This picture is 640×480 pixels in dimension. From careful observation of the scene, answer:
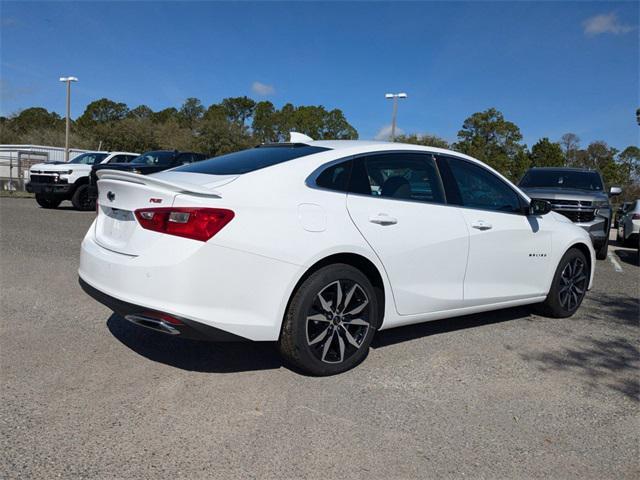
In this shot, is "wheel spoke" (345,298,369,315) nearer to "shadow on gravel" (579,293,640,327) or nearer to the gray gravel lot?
the gray gravel lot

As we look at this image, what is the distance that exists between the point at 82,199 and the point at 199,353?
520 inches

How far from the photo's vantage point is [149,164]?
15.2 meters

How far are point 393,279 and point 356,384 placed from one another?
2.59 ft

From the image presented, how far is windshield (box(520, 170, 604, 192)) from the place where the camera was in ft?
34.3

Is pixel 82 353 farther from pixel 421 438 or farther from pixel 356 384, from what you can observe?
pixel 421 438

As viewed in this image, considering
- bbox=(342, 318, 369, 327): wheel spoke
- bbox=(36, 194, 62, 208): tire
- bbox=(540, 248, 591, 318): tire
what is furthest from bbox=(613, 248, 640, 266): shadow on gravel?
bbox=(36, 194, 62, 208): tire

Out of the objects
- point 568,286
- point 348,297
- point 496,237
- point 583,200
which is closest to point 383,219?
point 348,297

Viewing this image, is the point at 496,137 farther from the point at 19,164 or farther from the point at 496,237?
the point at 496,237

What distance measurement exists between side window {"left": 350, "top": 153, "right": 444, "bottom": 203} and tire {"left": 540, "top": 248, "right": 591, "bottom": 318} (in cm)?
183

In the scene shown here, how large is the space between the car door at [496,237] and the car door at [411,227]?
0.46 ft

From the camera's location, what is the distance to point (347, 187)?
12.1ft

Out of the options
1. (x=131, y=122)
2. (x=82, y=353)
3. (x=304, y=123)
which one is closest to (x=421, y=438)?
(x=82, y=353)

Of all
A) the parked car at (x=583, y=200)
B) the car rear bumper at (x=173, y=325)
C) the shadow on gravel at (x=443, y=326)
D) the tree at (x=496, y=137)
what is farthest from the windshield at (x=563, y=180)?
the tree at (x=496, y=137)

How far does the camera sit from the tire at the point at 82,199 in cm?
1536
